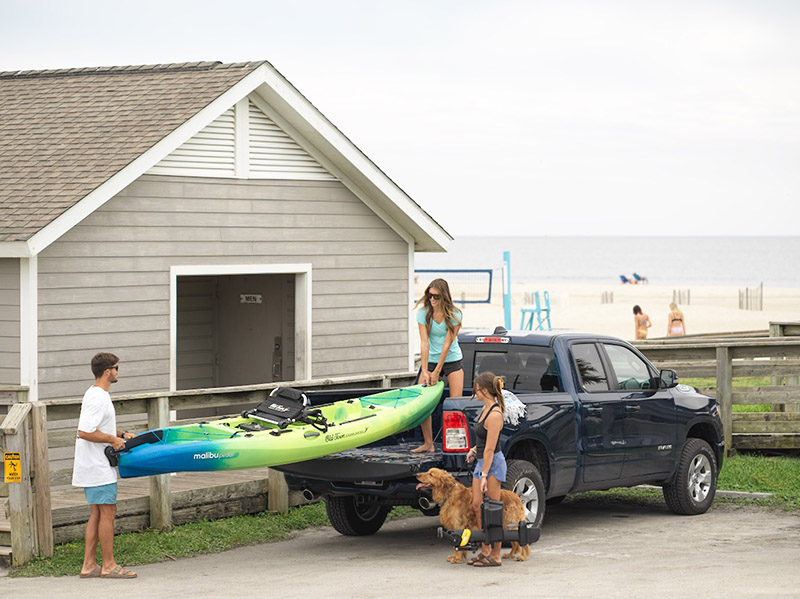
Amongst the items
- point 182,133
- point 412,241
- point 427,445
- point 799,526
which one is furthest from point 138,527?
point 412,241

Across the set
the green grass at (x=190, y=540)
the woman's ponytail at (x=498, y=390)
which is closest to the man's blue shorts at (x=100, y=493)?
the green grass at (x=190, y=540)

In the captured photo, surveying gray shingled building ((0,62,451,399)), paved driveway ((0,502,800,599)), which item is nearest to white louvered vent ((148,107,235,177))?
gray shingled building ((0,62,451,399))

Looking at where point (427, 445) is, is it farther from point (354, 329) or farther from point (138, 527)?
point (354, 329)

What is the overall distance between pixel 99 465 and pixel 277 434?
1.37 meters

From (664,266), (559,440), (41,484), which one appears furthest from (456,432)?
(664,266)

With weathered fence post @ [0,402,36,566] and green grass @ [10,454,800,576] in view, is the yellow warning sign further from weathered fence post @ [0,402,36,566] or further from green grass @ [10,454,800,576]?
green grass @ [10,454,800,576]

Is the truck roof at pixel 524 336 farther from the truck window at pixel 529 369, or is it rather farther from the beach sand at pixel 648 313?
the beach sand at pixel 648 313

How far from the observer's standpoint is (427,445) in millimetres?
10281

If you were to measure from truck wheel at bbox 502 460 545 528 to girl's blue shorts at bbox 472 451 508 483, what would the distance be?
18.2 inches

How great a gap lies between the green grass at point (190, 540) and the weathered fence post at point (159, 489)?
0.34ft

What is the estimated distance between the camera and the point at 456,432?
30.7ft

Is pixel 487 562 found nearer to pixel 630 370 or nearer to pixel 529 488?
pixel 529 488

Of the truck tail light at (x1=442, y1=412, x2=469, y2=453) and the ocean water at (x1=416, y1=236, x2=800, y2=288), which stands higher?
the ocean water at (x1=416, y1=236, x2=800, y2=288)

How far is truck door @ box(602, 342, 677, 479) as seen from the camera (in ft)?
36.2
